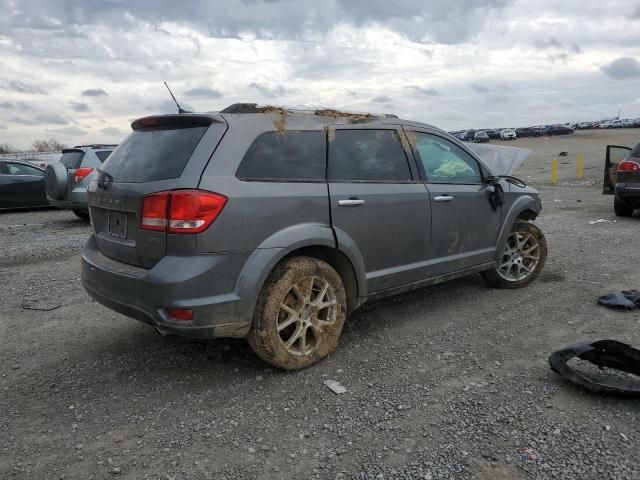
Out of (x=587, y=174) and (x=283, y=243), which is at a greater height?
(x=283, y=243)

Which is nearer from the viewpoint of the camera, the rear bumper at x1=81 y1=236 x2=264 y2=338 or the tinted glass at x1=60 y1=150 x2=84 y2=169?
the rear bumper at x1=81 y1=236 x2=264 y2=338

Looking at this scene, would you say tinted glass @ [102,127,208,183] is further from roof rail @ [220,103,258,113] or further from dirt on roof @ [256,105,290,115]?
dirt on roof @ [256,105,290,115]

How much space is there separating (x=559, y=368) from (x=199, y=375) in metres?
2.33

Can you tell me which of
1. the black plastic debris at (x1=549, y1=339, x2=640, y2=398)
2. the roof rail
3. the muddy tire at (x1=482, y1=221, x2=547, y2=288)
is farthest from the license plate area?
the muddy tire at (x1=482, y1=221, x2=547, y2=288)

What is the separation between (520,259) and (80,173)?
8.62 metres

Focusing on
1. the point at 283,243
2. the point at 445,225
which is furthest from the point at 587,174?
the point at 283,243

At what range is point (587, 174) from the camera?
21.1 meters

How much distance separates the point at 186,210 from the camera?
314cm

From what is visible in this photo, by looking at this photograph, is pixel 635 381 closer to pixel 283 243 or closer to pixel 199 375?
pixel 283 243

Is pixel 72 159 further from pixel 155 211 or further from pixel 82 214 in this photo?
pixel 155 211

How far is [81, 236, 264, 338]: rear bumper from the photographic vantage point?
315 cm

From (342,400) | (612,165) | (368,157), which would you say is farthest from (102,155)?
(612,165)

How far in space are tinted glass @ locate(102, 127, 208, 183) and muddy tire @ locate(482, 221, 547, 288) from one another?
10.9ft

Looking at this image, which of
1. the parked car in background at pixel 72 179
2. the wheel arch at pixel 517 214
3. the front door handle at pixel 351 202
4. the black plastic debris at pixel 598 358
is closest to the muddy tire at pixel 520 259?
the wheel arch at pixel 517 214
